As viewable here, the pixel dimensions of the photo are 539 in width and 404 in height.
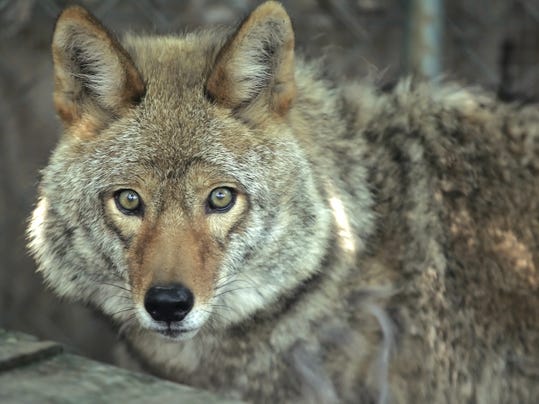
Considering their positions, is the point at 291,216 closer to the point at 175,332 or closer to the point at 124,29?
the point at 175,332

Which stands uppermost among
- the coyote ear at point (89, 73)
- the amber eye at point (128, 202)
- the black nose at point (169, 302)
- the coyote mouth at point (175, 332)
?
the coyote ear at point (89, 73)

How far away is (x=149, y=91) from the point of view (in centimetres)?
318

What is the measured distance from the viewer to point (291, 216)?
3205 mm

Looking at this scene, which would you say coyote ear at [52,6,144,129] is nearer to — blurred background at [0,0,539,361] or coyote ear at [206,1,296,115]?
coyote ear at [206,1,296,115]

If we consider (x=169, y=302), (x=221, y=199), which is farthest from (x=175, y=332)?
(x=221, y=199)

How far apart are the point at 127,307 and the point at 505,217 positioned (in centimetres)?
145

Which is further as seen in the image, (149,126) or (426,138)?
(426,138)

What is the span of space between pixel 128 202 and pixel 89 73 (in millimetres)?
489

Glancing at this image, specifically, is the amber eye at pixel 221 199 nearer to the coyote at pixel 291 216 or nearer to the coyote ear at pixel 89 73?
the coyote at pixel 291 216

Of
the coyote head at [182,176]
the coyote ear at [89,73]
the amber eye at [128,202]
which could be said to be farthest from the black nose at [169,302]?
the coyote ear at [89,73]

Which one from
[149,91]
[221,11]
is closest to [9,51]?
[221,11]

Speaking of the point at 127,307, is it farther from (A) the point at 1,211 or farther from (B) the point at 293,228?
(A) the point at 1,211

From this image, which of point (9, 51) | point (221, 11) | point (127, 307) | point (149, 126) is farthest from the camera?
point (221, 11)

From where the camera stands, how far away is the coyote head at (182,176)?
2.98 metres
